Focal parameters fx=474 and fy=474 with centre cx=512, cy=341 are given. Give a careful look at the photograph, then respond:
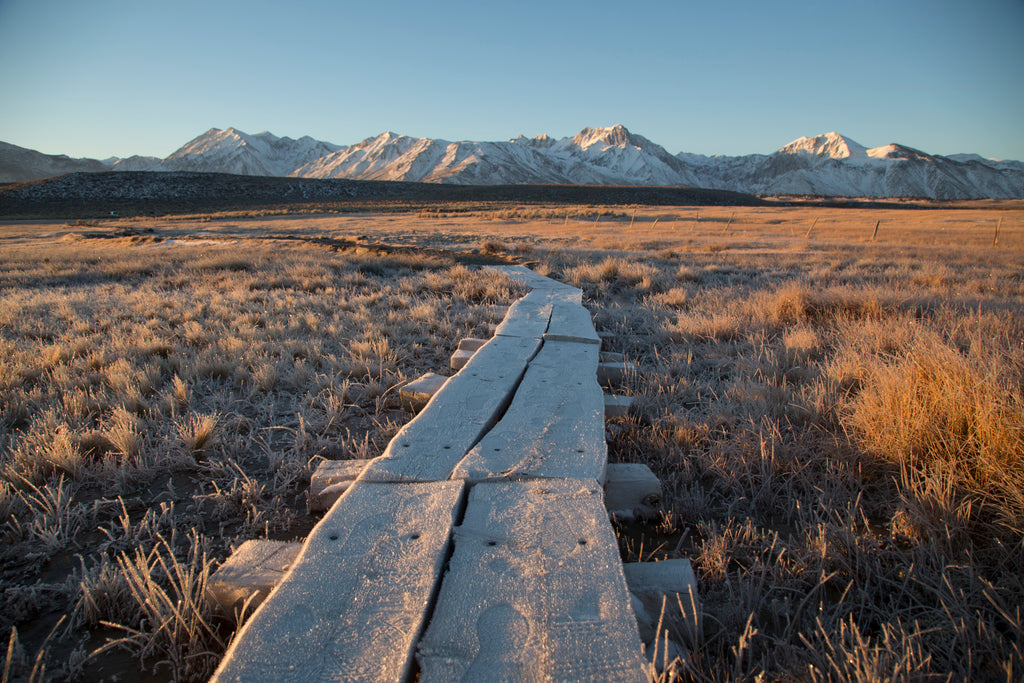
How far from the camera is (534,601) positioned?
1.37 meters

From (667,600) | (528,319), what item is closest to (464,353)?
(528,319)

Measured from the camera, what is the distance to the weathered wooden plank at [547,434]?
206 centimetres

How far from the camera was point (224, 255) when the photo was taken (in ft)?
41.7

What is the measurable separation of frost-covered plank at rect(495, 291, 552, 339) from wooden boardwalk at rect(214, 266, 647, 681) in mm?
2079

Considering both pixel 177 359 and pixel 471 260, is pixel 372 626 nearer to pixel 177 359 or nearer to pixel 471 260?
pixel 177 359

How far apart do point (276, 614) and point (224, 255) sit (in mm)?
13744

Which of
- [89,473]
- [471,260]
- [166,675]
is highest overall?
[471,260]

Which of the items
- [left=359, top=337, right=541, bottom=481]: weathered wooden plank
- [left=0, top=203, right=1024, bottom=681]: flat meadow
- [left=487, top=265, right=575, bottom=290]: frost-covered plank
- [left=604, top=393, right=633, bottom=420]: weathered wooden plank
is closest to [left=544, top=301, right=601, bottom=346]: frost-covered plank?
[left=0, top=203, right=1024, bottom=681]: flat meadow

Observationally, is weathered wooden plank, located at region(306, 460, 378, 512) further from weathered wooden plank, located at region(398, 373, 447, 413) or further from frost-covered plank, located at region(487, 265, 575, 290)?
frost-covered plank, located at region(487, 265, 575, 290)

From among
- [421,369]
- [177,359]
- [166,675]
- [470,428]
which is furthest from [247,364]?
[166,675]

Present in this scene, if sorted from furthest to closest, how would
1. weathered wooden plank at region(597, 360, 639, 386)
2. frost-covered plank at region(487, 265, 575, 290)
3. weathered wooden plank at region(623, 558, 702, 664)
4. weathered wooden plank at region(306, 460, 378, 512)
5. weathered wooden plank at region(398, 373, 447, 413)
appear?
frost-covered plank at region(487, 265, 575, 290)
weathered wooden plank at region(597, 360, 639, 386)
weathered wooden plank at region(398, 373, 447, 413)
weathered wooden plank at region(306, 460, 378, 512)
weathered wooden plank at region(623, 558, 702, 664)

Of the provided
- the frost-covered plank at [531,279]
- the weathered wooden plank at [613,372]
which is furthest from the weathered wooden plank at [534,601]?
the frost-covered plank at [531,279]

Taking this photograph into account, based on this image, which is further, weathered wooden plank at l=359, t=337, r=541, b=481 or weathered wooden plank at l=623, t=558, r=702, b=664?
weathered wooden plank at l=359, t=337, r=541, b=481

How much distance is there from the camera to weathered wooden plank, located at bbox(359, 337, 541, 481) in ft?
6.80
